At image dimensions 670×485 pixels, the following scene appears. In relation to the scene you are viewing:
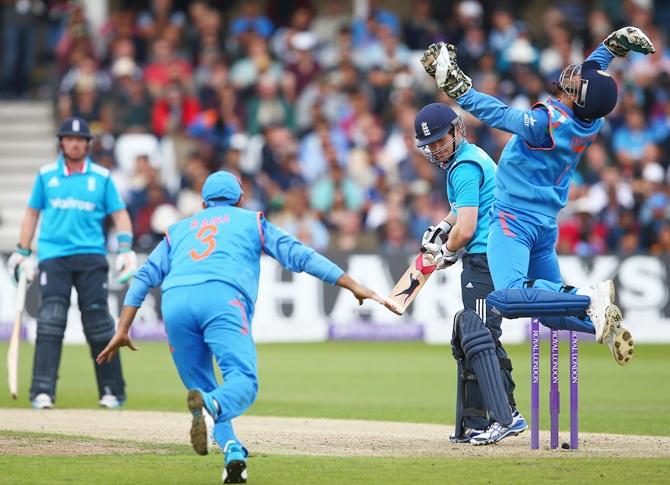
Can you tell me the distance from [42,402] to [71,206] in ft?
6.10

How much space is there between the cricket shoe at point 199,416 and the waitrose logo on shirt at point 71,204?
562cm

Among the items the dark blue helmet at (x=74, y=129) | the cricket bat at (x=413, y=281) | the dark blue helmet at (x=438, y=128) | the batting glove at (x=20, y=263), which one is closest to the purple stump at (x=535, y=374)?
the cricket bat at (x=413, y=281)

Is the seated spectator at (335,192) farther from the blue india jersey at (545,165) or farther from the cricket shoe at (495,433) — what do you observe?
the blue india jersey at (545,165)

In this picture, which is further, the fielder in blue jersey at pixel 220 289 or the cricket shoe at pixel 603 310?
the cricket shoe at pixel 603 310

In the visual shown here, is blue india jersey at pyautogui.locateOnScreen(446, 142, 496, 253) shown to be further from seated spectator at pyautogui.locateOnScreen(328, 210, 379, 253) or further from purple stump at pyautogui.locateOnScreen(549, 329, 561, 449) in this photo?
seated spectator at pyautogui.locateOnScreen(328, 210, 379, 253)

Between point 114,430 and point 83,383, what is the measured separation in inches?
196

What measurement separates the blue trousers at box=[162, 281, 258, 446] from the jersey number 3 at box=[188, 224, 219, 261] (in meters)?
0.21

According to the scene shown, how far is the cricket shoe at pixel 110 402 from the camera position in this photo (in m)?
13.2

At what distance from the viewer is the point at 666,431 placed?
11000mm

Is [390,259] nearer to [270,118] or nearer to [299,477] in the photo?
[270,118]

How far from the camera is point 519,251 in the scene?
30.7 ft

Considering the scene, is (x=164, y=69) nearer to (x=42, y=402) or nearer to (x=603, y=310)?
(x=42, y=402)

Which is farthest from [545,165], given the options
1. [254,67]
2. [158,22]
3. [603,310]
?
[158,22]

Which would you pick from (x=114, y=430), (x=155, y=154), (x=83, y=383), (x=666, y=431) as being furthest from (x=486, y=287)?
(x=155, y=154)
